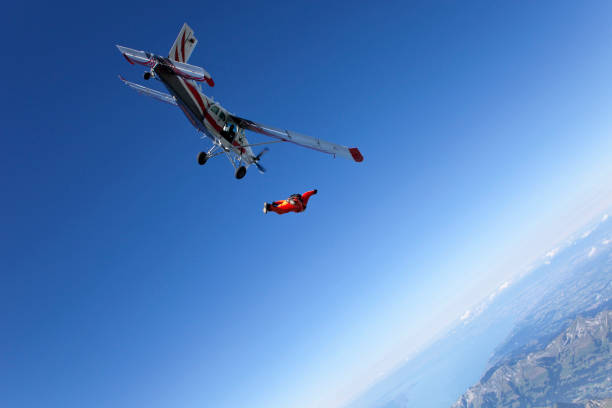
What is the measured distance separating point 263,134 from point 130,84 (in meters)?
12.3

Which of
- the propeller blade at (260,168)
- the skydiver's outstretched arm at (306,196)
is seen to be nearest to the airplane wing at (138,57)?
the propeller blade at (260,168)

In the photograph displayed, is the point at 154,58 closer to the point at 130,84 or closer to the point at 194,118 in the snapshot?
the point at 194,118

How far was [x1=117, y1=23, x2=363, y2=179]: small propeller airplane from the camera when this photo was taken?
Answer: 19.9 m

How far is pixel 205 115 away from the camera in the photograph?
22.6 meters

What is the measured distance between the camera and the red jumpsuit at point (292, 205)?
19.0 meters

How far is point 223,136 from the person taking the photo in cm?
2369

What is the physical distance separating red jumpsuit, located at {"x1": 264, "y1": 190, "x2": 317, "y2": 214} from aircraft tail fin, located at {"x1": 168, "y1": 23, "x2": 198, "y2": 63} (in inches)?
522

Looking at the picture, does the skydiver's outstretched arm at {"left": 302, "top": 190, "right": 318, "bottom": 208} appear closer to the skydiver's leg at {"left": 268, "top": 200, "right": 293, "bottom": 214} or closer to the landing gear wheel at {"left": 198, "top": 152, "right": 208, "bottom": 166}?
the skydiver's leg at {"left": 268, "top": 200, "right": 293, "bottom": 214}

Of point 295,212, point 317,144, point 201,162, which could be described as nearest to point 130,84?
point 201,162

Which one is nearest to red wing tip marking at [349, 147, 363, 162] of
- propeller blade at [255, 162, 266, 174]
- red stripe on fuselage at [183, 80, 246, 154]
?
propeller blade at [255, 162, 266, 174]

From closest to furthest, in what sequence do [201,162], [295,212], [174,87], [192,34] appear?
[295,212] < [174,87] < [192,34] < [201,162]

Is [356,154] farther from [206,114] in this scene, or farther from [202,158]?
[202,158]

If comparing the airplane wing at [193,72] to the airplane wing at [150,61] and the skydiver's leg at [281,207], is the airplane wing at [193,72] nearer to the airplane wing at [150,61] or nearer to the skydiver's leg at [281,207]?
the airplane wing at [150,61]

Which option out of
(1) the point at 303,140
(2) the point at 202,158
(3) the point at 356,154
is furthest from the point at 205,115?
(3) the point at 356,154
